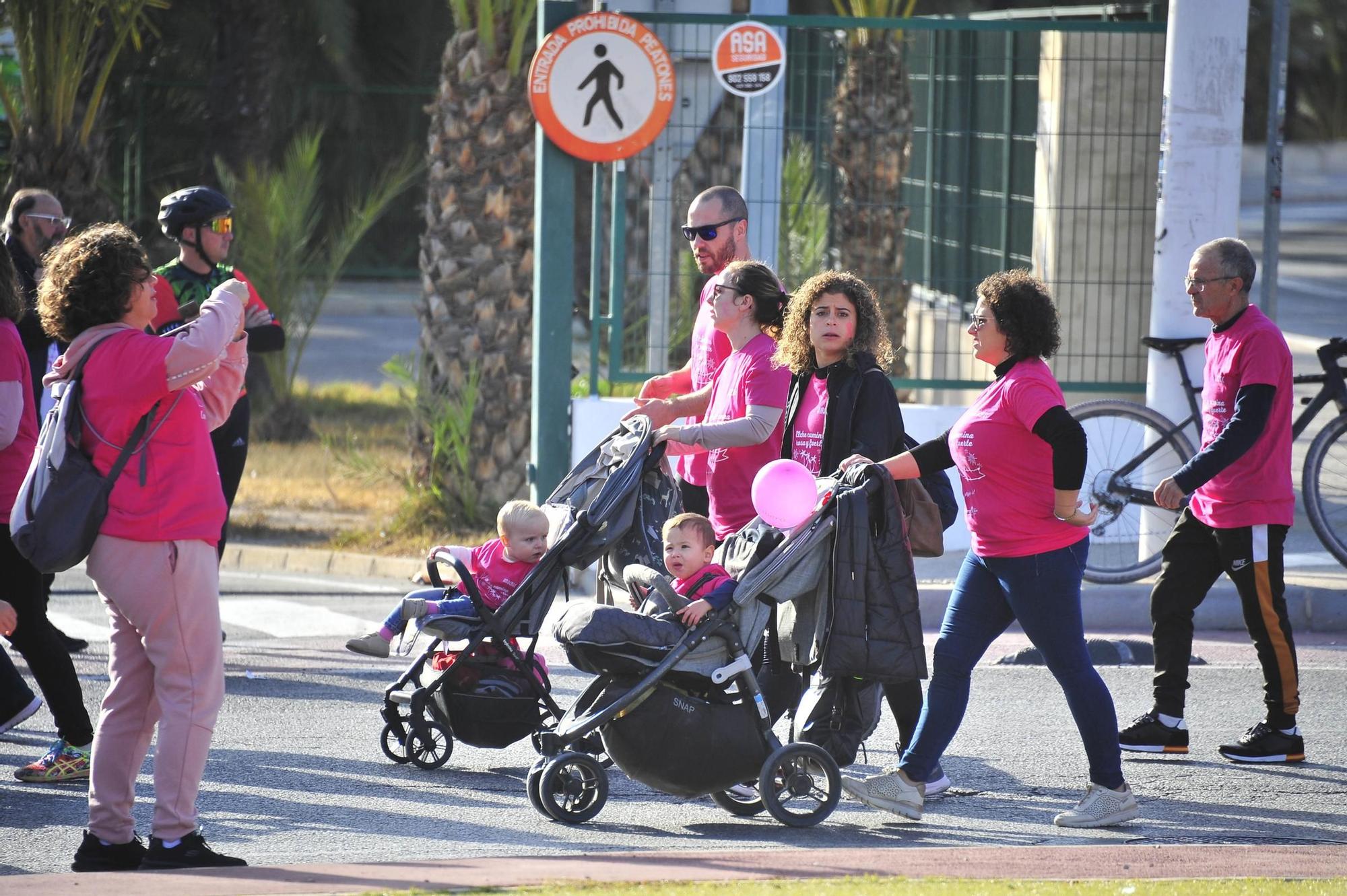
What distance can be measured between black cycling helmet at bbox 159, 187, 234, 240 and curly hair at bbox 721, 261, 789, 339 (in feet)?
7.24


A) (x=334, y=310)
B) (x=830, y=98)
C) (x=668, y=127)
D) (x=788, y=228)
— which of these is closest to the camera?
(x=668, y=127)

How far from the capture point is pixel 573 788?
5.44 m

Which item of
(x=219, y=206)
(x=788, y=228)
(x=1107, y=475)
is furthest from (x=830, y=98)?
(x=219, y=206)

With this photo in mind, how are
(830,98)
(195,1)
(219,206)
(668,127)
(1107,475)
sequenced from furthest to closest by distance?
(195,1) < (830,98) < (668,127) < (1107,475) < (219,206)

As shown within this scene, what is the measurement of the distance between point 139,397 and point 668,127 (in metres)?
5.58

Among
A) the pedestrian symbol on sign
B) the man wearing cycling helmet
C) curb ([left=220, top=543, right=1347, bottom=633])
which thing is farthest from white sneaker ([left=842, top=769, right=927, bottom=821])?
the pedestrian symbol on sign

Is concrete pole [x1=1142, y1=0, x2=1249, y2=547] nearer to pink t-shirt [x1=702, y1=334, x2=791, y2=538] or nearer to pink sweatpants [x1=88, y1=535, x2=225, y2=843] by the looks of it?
pink t-shirt [x1=702, y1=334, x2=791, y2=538]

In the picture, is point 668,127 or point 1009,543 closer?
point 1009,543

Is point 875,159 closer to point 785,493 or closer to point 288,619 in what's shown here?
point 288,619

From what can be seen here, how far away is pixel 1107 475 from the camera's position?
29.0ft

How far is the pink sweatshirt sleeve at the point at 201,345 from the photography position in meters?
4.62

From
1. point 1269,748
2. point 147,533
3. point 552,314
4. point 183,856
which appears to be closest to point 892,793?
point 1269,748

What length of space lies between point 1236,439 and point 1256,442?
0.18 metres

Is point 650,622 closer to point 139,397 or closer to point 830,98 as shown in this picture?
point 139,397
